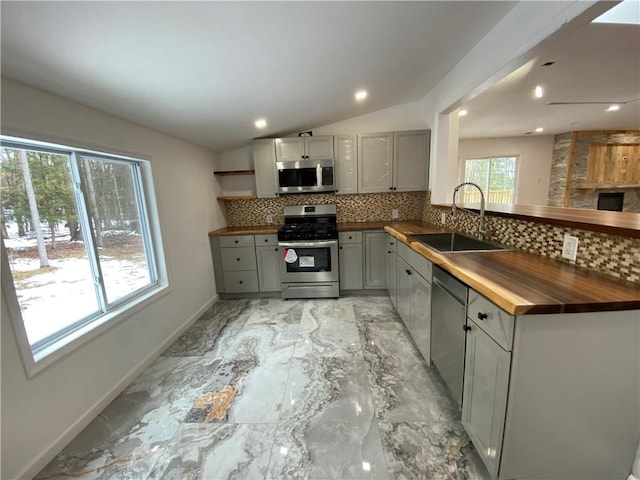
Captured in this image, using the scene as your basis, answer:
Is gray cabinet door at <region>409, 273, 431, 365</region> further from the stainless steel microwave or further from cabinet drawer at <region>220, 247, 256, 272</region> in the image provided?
cabinet drawer at <region>220, 247, 256, 272</region>

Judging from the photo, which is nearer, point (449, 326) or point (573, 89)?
point (449, 326)

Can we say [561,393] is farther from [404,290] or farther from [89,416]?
[89,416]

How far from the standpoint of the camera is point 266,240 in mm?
3348

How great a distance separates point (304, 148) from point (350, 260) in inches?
62.6

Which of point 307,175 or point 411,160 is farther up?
point 411,160

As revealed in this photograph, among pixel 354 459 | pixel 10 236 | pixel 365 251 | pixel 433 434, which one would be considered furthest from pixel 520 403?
pixel 10 236

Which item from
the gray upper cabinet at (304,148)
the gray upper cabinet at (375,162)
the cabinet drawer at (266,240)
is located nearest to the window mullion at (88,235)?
the cabinet drawer at (266,240)

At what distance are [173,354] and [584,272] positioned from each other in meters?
2.97

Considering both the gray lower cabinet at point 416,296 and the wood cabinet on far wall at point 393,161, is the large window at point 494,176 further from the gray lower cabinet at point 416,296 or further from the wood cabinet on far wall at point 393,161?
the gray lower cabinet at point 416,296

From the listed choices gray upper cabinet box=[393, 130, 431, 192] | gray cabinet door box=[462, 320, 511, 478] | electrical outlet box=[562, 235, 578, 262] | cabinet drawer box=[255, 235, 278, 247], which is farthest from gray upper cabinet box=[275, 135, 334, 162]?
gray cabinet door box=[462, 320, 511, 478]

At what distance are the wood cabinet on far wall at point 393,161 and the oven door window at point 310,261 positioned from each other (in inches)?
40.1

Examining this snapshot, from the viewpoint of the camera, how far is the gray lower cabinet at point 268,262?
11.0ft

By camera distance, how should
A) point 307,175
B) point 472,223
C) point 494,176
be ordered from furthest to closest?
point 494,176 → point 307,175 → point 472,223

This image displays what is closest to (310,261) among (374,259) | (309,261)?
(309,261)
